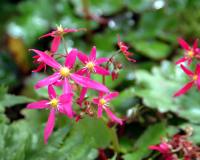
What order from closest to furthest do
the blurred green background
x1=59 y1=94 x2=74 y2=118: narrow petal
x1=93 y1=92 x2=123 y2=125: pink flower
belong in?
x1=59 y1=94 x2=74 y2=118: narrow petal → x1=93 y1=92 x2=123 y2=125: pink flower → the blurred green background

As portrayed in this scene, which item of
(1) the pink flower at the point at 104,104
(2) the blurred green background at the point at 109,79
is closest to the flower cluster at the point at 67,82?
(1) the pink flower at the point at 104,104

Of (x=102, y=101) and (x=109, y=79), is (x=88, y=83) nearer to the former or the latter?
(x=102, y=101)

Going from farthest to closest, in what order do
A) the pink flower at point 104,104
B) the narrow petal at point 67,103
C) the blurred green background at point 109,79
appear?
the blurred green background at point 109,79 < the pink flower at point 104,104 < the narrow petal at point 67,103

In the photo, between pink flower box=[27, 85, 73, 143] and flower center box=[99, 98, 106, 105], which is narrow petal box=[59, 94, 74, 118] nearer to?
pink flower box=[27, 85, 73, 143]

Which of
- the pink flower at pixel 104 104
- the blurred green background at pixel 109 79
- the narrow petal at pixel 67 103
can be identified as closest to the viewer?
the narrow petal at pixel 67 103

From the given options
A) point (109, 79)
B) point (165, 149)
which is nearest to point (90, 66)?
point (165, 149)

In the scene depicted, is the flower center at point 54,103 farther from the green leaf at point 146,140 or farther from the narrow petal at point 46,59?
the green leaf at point 146,140

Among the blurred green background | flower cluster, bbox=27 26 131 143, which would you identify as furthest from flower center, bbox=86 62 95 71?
the blurred green background
